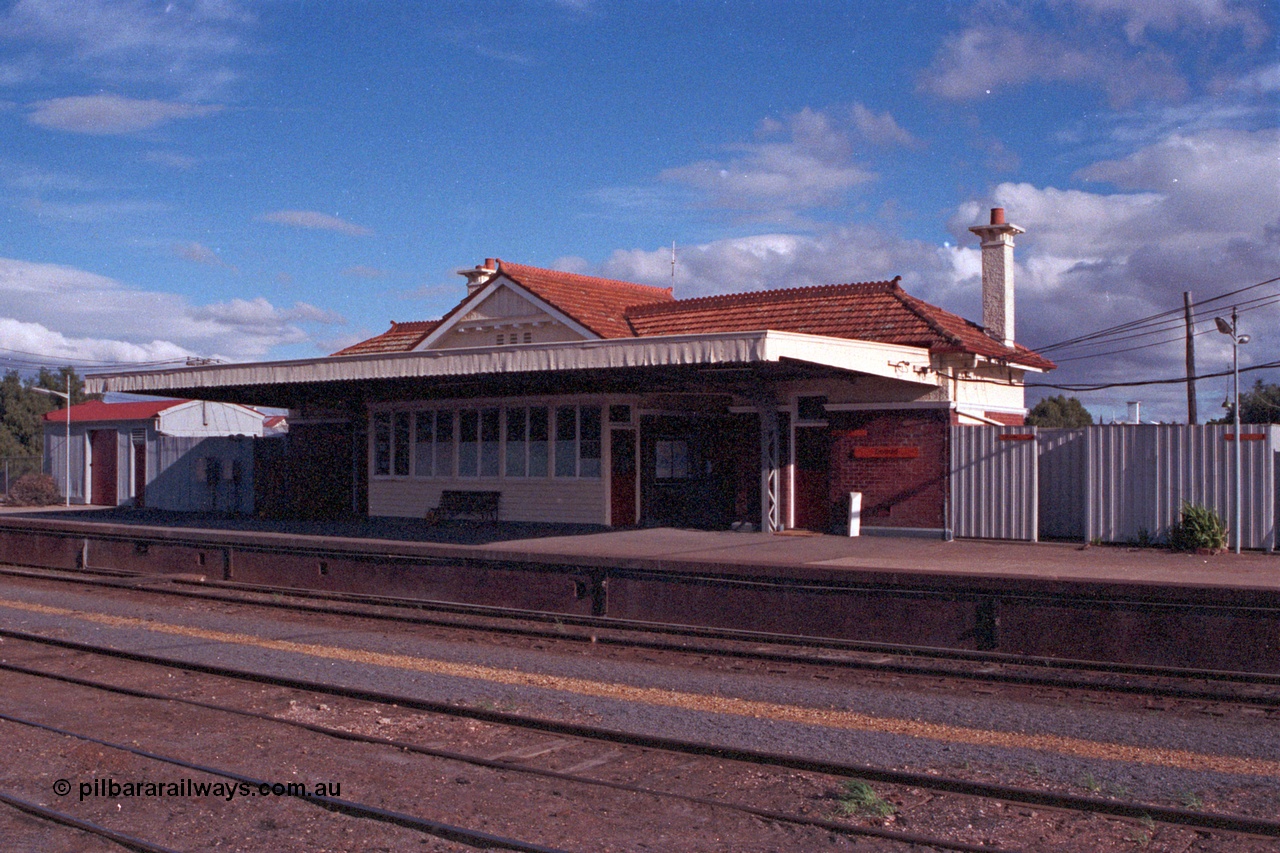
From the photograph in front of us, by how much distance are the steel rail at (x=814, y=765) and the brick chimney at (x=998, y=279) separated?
54.9ft

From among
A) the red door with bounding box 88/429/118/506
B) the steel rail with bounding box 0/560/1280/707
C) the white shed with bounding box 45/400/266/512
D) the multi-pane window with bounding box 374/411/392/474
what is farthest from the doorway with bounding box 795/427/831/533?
the red door with bounding box 88/429/118/506

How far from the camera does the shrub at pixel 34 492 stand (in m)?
35.4

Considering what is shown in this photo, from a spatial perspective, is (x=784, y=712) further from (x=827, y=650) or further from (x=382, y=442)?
(x=382, y=442)

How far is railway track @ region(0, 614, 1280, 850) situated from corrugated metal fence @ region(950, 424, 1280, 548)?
12.4 metres

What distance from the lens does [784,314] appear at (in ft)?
72.2

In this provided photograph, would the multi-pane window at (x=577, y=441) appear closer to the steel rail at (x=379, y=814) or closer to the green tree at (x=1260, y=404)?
the steel rail at (x=379, y=814)

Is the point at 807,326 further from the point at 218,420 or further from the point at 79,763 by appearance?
the point at 218,420

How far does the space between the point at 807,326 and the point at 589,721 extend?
14.0 m

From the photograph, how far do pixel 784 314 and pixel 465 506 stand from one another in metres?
7.76

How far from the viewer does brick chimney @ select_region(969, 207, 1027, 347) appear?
72.2 feet

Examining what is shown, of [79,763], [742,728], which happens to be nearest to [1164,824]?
[742,728]

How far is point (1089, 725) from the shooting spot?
8055 mm

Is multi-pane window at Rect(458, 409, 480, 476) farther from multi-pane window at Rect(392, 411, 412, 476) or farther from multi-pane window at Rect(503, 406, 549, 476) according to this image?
multi-pane window at Rect(392, 411, 412, 476)

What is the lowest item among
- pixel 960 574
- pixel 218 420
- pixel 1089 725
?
pixel 1089 725
